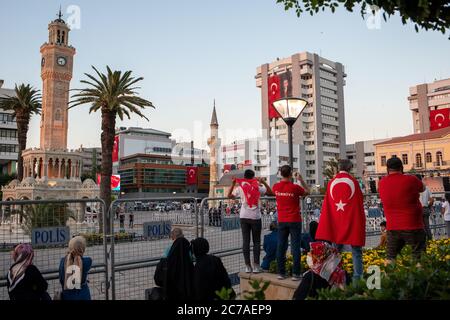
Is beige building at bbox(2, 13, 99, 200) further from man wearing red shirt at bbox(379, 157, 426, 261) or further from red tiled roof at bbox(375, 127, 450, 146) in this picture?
man wearing red shirt at bbox(379, 157, 426, 261)

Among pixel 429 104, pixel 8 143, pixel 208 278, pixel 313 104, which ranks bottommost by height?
pixel 208 278

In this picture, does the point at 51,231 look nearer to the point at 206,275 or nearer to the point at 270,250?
the point at 206,275

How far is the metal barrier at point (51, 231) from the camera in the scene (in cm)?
579

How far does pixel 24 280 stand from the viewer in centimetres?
511

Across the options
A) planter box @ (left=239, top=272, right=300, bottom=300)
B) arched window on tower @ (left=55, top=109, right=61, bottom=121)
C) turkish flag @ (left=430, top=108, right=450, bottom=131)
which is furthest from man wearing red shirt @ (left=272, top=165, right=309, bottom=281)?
turkish flag @ (left=430, top=108, right=450, bottom=131)

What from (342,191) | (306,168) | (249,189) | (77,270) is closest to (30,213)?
(77,270)

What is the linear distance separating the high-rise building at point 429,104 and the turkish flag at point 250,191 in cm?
9769

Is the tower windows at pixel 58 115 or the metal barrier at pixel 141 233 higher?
the tower windows at pixel 58 115

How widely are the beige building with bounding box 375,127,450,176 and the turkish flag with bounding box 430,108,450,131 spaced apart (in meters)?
23.4

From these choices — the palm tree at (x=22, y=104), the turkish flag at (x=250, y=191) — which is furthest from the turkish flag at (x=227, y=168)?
the turkish flag at (x=250, y=191)

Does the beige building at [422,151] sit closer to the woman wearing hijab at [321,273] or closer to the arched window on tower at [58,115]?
the arched window on tower at [58,115]

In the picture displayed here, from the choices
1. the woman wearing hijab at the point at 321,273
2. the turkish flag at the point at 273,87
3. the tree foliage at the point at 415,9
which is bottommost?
the woman wearing hijab at the point at 321,273

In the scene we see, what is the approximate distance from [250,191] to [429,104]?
11060 cm

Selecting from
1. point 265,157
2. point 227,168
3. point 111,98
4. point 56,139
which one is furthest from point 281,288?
point 227,168
